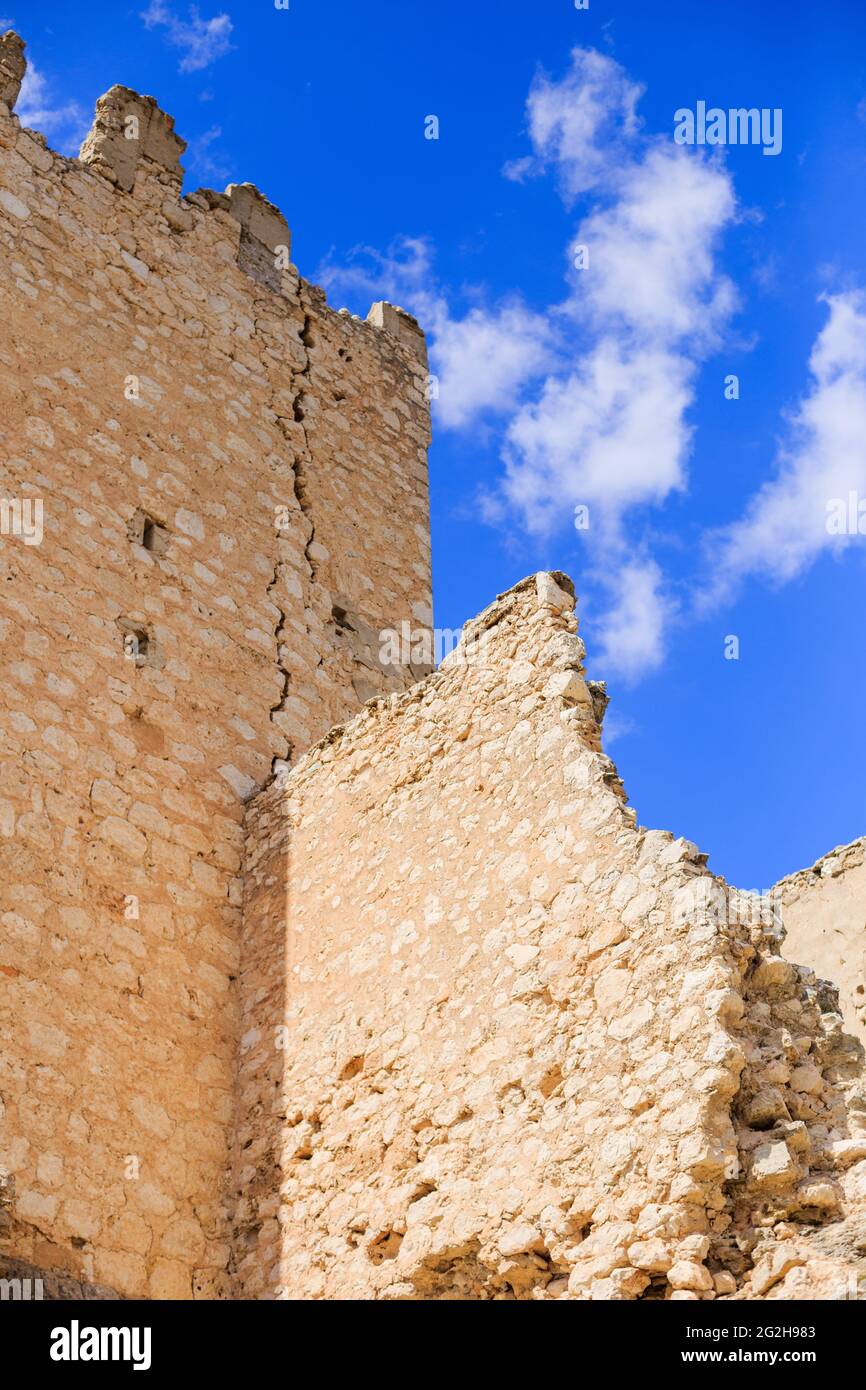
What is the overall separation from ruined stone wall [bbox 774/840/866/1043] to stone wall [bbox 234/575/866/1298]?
246cm

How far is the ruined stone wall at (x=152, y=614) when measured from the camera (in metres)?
6.48

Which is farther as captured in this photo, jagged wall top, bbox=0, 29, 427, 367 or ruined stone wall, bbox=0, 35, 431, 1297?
jagged wall top, bbox=0, 29, 427, 367

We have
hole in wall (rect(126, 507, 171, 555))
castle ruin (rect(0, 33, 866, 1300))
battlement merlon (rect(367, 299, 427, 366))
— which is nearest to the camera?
castle ruin (rect(0, 33, 866, 1300))

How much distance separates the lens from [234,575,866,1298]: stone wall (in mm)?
4855

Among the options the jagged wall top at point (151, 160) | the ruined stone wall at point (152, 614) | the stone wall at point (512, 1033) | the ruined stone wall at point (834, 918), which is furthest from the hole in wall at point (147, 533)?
the ruined stone wall at point (834, 918)

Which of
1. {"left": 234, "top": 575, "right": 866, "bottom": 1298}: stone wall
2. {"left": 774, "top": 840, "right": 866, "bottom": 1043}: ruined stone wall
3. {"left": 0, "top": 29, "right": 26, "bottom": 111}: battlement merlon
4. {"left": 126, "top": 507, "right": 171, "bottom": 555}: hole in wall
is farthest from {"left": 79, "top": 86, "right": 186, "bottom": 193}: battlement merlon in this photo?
{"left": 774, "top": 840, "right": 866, "bottom": 1043}: ruined stone wall

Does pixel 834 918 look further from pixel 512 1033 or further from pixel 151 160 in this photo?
pixel 151 160

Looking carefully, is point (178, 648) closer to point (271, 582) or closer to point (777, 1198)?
point (271, 582)

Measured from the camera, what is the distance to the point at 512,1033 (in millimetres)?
5719

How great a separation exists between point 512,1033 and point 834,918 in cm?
330

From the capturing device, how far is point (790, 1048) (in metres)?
5.10

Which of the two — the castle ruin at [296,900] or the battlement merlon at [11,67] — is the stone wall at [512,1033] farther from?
the battlement merlon at [11,67]

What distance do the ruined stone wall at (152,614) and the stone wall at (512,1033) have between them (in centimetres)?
38

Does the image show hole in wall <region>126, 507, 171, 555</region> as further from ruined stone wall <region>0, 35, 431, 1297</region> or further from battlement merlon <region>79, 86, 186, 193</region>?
battlement merlon <region>79, 86, 186, 193</region>
